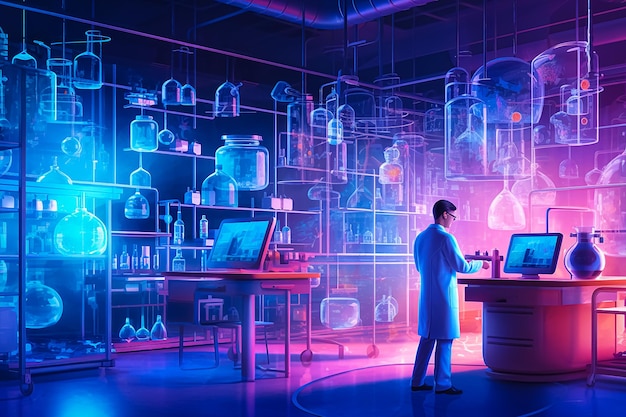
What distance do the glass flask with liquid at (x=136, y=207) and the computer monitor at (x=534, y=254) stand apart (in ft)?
14.6

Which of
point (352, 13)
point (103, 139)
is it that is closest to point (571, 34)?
point (352, 13)

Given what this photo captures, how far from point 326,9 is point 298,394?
14.0 feet

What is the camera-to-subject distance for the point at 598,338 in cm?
726

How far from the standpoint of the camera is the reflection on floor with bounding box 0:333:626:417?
5656 millimetres

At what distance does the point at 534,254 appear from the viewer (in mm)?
7332

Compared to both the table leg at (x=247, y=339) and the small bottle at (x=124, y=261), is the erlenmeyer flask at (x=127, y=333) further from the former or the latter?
the table leg at (x=247, y=339)

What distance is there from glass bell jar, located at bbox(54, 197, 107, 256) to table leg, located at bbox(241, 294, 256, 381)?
1608mm

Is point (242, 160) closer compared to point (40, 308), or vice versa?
point (40, 308)

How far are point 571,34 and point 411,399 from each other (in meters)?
6.08

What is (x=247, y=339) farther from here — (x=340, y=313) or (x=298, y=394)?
(x=340, y=313)

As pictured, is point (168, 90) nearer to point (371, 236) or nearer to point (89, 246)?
point (89, 246)

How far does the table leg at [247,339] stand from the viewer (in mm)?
6973

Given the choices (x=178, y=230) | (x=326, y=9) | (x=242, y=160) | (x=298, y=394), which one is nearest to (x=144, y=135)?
(x=242, y=160)

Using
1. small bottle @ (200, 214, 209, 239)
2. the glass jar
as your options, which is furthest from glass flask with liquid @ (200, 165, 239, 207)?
the glass jar
